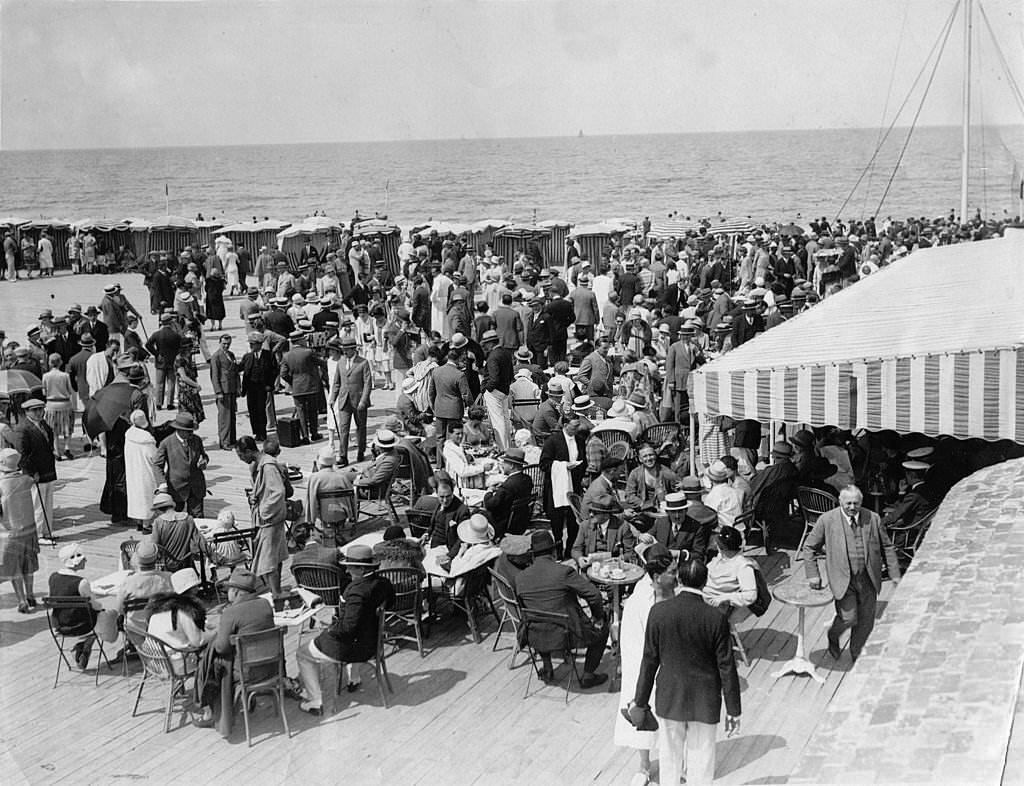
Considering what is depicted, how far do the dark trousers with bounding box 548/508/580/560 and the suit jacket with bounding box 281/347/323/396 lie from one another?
15.2 feet

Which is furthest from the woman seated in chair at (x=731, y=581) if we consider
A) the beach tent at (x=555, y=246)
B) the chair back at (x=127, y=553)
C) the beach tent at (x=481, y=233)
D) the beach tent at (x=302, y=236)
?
the beach tent at (x=302, y=236)

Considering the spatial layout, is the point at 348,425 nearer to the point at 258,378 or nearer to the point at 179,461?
the point at 258,378

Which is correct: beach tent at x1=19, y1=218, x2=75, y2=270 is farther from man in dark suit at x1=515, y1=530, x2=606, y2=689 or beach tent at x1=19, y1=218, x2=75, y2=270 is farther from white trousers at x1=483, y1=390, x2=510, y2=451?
man in dark suit at x1=515, y1=530, x2=606, y2=689

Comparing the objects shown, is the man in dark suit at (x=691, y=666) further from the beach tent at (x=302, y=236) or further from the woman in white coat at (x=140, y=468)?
the beach tent at (x=302, y=236)

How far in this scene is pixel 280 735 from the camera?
7.42m

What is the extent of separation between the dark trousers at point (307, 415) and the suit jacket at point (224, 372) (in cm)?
76

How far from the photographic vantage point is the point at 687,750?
6227mm

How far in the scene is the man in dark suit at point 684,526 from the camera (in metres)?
8.84

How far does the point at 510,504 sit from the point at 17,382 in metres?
6.73

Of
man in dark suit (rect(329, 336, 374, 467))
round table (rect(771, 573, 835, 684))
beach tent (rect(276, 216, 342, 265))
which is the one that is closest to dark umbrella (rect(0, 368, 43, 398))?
man in dark suit (rect(329, 336, 374, 467))

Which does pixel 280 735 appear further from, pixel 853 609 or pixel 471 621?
pixel 853 609

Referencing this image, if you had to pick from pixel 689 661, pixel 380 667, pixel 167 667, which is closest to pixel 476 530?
pixel 380 667

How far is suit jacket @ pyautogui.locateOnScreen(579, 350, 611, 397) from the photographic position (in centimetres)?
1348

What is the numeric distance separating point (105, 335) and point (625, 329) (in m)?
7.68
